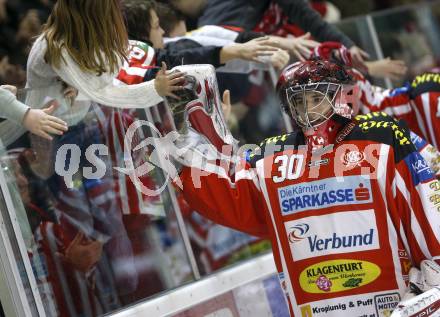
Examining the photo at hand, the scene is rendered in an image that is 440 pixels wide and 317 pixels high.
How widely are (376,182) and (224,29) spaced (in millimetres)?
1137

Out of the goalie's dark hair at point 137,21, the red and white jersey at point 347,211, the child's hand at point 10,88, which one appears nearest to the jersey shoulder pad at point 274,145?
the red and white jersey at point 347,211

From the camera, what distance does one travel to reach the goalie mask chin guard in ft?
10.2

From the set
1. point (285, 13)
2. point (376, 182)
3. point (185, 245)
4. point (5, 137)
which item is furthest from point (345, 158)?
point (285, 13)

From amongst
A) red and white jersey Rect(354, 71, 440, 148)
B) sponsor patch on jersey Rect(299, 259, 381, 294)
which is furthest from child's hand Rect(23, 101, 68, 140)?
red and white jersey Rect(354, 71, 440, 148)

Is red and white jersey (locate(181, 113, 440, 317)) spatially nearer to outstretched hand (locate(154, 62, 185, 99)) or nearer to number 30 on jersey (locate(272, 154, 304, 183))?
number 30 on jersey (locate(272, 154, 304, 183))

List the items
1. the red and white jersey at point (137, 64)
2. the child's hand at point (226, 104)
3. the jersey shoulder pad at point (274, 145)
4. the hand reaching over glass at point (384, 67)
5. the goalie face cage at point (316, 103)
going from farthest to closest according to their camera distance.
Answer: the hand reaching over glass at point (384, 67)
the child's hand at point (226, 104)
the red and white jersey at point (137, 64)
the jersey shoulder pad at point (274, 145)
the goalie face cage at point (316, 103)

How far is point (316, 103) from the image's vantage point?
308cm

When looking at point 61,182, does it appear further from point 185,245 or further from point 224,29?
point 224,29

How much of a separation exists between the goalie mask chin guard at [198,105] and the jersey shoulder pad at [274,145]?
5.9 inches

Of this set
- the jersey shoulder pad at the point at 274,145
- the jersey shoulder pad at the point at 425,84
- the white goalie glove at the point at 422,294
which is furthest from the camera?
the jersey shoulder pad at the point at 425,84

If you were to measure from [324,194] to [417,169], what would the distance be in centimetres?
→ 32

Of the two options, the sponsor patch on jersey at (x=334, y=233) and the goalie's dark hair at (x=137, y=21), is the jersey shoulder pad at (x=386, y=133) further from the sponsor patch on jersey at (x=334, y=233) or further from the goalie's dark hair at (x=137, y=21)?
the goalie's dark hair at (x=137, y=21)

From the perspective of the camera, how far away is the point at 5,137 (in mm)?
3004

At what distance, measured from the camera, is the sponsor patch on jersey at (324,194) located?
3.02 metres
